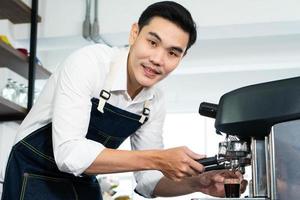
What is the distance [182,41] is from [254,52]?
2084 millimetres

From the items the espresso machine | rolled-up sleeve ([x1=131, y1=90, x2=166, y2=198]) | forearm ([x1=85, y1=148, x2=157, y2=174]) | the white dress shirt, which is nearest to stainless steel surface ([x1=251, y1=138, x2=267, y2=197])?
the espresso machine

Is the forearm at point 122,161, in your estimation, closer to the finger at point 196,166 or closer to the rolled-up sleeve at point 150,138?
the finger at point 196,166

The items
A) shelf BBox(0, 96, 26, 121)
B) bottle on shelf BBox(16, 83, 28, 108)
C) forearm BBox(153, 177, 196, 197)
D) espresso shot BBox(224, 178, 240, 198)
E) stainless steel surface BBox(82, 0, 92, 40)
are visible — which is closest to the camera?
espresso shot BBox(224, 178, 240, 198)

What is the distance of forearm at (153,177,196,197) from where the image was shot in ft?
4.52

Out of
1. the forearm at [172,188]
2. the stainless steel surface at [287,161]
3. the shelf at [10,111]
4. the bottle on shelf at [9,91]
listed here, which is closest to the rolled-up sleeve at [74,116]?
the forearm at [172,188]

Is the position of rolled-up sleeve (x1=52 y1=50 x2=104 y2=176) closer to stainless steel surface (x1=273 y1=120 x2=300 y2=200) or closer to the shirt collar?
the shirt collar

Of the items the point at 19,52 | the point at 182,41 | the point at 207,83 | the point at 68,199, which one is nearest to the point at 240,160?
the point at 182,41

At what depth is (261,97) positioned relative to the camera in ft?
2.83

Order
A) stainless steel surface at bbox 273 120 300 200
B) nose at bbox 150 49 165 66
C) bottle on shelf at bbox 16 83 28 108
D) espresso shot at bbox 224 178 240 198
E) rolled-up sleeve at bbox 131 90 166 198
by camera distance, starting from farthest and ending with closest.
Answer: bottle on shelf at bbox 16 83 28 108
rolled-up sleeve at bbox 131 90 166 198
nose at bbox 150 49 165 66
espresso shot at bbox 224 178 240 198
stainless steel surface at bbox 273 120 300 200

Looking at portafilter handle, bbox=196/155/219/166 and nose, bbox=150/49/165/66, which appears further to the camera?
nose, bbox=150/49/165/66

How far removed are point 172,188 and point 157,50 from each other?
0.40 metres

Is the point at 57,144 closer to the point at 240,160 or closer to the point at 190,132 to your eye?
the point at 240,160

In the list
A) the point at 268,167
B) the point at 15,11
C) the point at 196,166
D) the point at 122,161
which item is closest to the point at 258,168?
the point at 268,167

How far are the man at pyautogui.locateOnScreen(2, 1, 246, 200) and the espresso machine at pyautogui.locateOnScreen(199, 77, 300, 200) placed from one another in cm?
24
